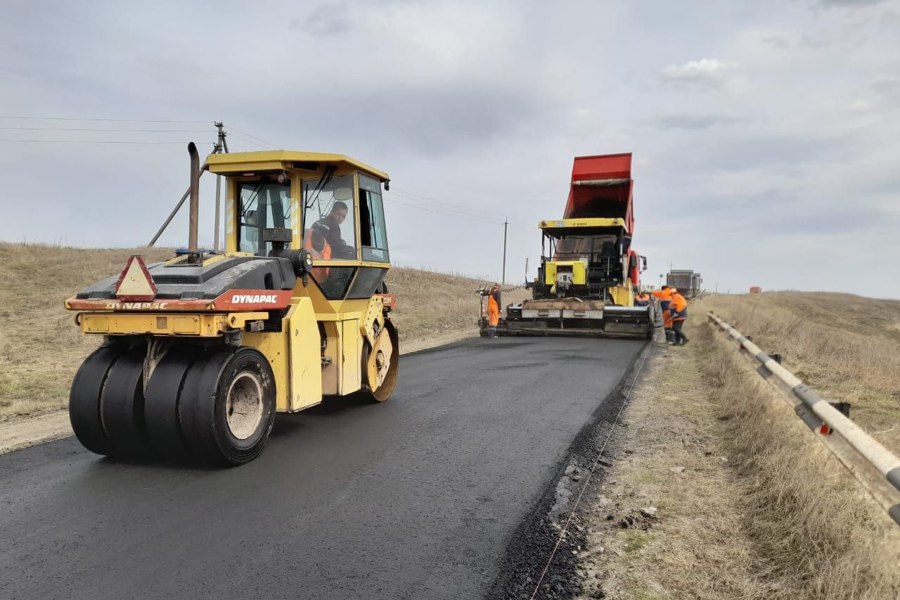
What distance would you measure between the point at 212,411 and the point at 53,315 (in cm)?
1410

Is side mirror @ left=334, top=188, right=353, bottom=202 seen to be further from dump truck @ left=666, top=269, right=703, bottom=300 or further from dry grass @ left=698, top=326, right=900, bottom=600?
dump truck @ left=666, top=269, right=703, bottom=300

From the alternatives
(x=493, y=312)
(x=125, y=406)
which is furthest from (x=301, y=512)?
Answer: (x=493, y=312)

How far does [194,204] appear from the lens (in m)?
4.84

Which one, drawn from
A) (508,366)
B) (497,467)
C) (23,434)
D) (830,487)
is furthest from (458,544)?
(508,366)

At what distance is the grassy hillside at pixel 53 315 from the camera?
815cm

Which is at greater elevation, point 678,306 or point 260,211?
point 260,211

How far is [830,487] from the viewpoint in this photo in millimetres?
3686

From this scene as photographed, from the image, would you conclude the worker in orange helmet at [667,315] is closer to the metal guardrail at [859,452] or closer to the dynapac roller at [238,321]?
the metal guardrail at [859,452]

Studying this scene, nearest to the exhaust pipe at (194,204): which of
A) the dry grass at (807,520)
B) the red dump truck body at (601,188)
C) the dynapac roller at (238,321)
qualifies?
the dynapac roller at (238,321)

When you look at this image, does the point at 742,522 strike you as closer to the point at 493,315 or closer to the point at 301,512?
the point at 301,512

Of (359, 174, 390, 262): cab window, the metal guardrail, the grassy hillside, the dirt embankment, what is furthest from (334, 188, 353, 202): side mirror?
the metal guardrail

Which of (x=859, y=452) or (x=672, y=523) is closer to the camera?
(x=859, y=452)

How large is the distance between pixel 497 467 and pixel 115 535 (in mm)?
2564

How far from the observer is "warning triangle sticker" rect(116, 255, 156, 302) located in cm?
439
